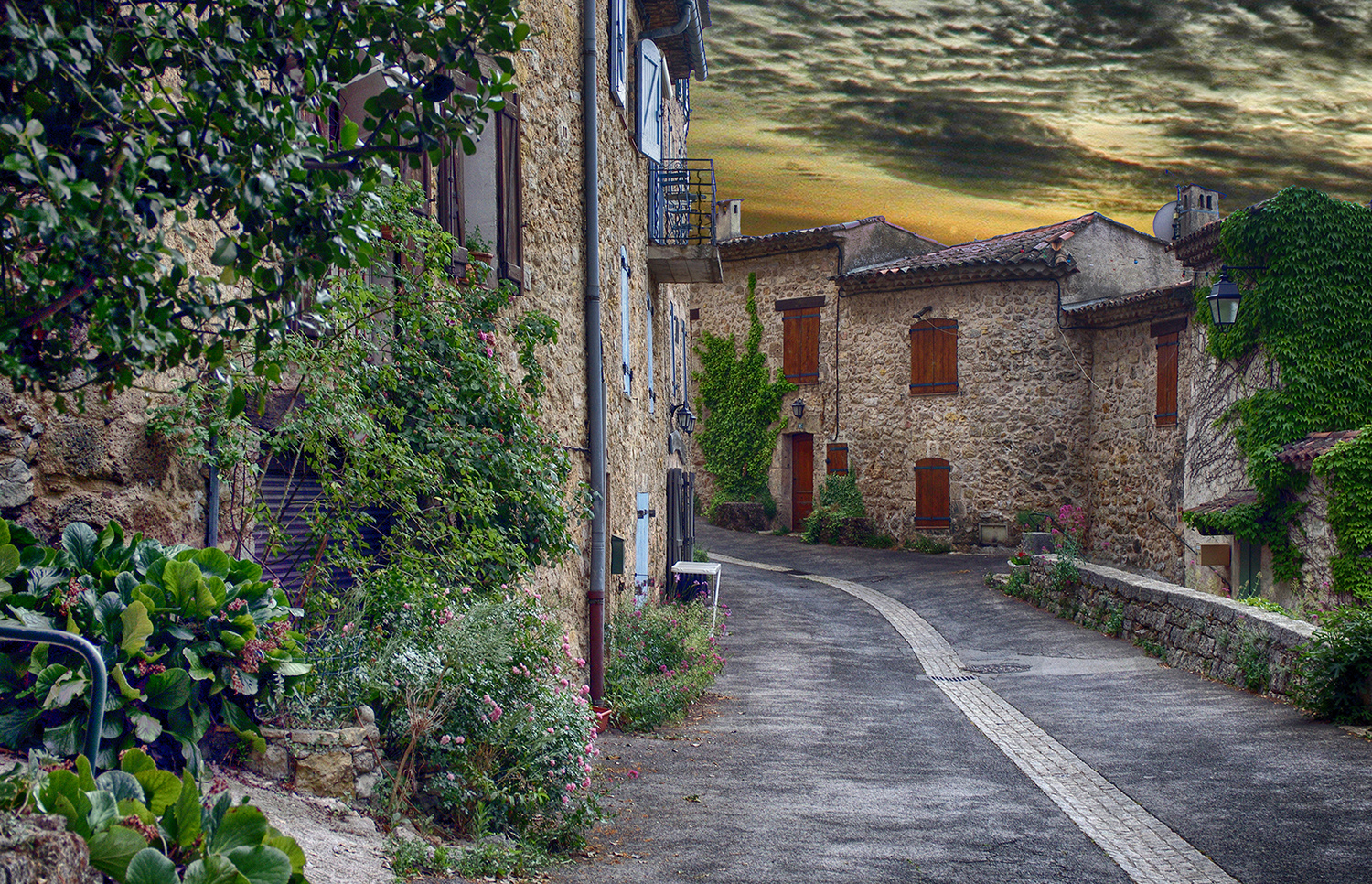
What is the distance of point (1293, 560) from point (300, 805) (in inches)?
574

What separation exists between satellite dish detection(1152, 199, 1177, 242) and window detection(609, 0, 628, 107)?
543 inches

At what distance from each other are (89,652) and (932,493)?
74.3 ft

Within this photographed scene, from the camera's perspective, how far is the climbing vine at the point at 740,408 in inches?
1061

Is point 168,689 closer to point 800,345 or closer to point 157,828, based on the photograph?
point 157,828

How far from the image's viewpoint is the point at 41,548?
348 cm

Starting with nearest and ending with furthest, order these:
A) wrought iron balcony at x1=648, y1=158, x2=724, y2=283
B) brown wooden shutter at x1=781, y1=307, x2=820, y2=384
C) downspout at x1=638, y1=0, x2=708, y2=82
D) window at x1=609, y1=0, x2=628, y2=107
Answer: window at x1=609, y1=0, x2=628, y2=107 < downspout at x1=638, y1=0, x2=708, y2=82 < wrought iron balcony at x1=648, y1=158, x2=724, y2=283 < brown wooden shutter at x1=781, y1=307, x2=820, y2=384

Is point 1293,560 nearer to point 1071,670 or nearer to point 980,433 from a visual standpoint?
point 1071,670

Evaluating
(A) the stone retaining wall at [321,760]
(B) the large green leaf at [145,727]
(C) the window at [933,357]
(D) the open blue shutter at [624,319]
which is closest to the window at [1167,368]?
(C) the window at [933,357]

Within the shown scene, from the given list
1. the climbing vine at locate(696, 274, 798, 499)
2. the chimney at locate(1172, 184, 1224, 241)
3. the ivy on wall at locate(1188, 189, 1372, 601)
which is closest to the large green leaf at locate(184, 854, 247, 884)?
the ivy on wall at locate(1188, 189, 1372, 601)

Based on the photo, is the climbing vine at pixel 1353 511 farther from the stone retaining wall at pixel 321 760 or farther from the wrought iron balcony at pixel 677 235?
the stone retaining wall at pixel 321 760

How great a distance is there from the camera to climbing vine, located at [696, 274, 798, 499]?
88.4ft

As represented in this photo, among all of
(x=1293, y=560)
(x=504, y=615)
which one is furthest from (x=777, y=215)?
(x=504, y=615)

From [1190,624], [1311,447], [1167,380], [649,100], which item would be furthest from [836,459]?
[1190,624]

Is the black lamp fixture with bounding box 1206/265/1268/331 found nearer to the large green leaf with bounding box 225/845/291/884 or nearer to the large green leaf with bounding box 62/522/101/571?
the large green leaf with bounding box 62/522/101/571
